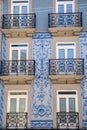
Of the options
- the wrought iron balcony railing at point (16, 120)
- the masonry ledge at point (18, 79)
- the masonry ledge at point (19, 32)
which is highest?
the masonry ledge at point (19, 32)

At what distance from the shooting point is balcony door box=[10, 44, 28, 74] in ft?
56.7

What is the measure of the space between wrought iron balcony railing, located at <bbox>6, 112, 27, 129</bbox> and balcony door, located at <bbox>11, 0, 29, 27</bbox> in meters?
4.36

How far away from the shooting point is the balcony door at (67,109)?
16359 mm

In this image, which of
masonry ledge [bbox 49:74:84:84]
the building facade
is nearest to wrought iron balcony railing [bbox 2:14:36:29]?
the building facade

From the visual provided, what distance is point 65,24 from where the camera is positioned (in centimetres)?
1778

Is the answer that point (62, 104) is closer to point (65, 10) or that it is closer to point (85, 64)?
point (85, 64)

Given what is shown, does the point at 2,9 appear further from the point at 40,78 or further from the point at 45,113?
the point at 45,113

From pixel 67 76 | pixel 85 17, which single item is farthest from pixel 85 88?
pixel 85 17

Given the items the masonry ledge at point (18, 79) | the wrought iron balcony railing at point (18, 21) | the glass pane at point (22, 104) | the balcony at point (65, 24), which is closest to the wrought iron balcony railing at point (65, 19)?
the balcony at point (65, 24)

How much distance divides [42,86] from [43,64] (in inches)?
41.6

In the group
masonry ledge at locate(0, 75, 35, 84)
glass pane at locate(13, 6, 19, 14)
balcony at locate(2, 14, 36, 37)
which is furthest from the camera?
glass pane at locate(13, 6, 19, 14)

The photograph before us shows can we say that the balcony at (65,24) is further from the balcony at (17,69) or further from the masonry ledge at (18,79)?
the masonry ledge at (18,79)

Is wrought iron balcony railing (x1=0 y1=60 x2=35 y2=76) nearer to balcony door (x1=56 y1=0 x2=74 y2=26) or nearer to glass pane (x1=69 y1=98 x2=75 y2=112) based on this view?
glass pane (x1=69 y1=98 x2=75 y2=112)

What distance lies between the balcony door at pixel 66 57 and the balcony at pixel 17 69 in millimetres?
1293
